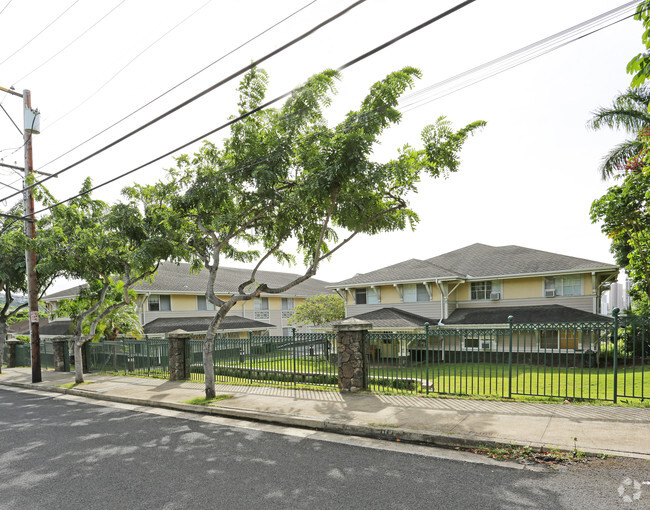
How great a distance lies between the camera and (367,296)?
91.7 feet

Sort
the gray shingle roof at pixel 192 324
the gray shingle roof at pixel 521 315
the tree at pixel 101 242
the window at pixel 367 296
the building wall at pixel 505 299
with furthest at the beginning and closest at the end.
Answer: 1. the window at pixel 367 296
2. the gray shingle roof at pixel 192 324
3. the building wall at pixel 505 299
4. the gray shingle roof at pixel 521 315
5. the tree at pixel 101 242

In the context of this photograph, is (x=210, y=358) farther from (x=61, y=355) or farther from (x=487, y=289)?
(x=487, y=289)

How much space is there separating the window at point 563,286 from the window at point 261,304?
22908 mm

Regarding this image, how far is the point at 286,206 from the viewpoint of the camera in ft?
39.3

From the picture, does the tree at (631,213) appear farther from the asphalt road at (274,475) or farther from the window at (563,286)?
the asphalt road at (274,475)

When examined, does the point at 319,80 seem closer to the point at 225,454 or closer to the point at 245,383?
the point at 225,454

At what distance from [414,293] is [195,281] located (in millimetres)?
17754

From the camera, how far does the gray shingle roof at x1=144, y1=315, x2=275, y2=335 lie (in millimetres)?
27312

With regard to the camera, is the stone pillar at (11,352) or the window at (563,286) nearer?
the window at (563,286)

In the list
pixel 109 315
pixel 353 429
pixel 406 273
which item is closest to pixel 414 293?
pixel 406 273

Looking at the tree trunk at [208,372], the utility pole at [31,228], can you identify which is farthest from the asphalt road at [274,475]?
the utility pole at [31,228]

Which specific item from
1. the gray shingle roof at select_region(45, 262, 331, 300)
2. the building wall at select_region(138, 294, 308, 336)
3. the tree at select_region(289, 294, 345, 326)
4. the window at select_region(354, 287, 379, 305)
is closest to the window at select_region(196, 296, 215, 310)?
the building wall at select_region(138, 294, 308, 336)

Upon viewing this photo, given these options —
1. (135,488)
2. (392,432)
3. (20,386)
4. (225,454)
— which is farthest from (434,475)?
(20,386)

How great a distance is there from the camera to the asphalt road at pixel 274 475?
4.89m
